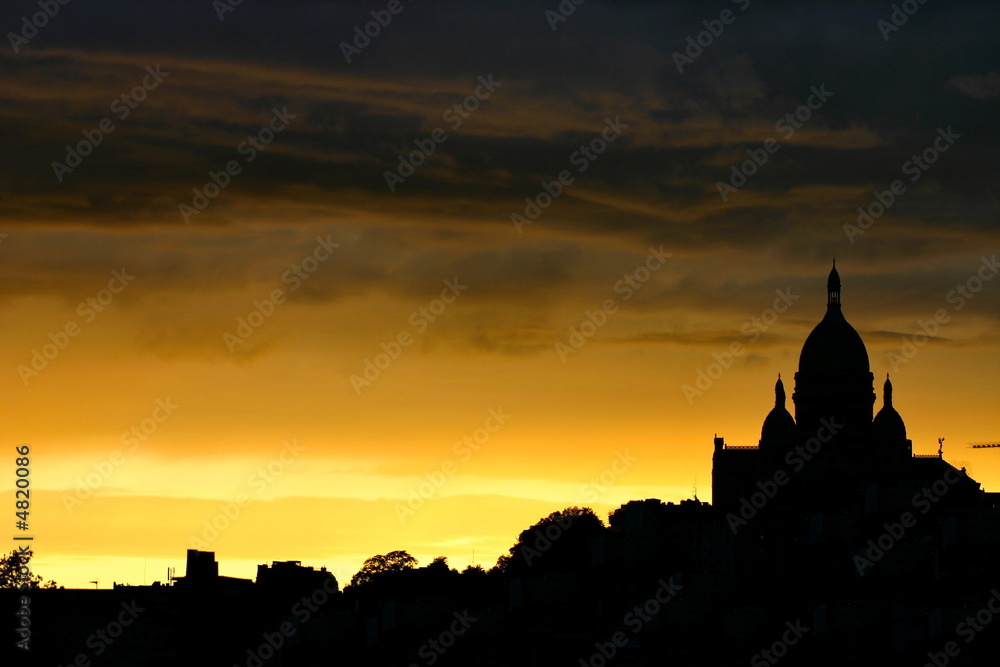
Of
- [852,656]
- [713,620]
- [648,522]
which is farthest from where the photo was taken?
[648,522]

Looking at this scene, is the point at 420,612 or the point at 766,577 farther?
the point at 766,577

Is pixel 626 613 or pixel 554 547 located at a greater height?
pixel 554 547

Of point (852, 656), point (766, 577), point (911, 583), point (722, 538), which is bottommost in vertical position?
point (852, 656)

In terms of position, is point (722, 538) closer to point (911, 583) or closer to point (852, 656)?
point (911, 583)

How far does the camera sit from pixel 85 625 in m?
116

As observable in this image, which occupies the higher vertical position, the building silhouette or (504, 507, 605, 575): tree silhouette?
(504, 507, 605, 575): tree silhouette

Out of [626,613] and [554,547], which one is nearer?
[626,613]

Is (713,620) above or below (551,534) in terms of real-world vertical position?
below

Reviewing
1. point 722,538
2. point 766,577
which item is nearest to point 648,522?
point 722,538

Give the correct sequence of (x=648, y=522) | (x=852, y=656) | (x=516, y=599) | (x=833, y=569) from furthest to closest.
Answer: (x=648, y=522)
(x=833, y=569)
(x=516, y=599)
(x=852, y=656)

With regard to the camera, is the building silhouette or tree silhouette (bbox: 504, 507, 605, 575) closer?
the building silhouette

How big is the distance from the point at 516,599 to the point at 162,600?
877 inches

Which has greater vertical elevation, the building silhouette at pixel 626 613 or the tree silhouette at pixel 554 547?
the tree silhouette at pixel 554 547

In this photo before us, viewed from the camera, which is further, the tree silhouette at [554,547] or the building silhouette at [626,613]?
the tree silhouette at [554,547]
